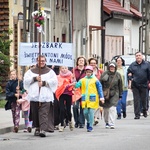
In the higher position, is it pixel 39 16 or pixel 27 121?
pixel 39 16

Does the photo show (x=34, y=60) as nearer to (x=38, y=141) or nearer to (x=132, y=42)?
(x=38, y=141)

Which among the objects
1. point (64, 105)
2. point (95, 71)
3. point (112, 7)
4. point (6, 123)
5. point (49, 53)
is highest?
point (112, 7)

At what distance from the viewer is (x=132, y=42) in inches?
2943

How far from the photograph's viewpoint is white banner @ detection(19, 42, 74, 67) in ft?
72.2

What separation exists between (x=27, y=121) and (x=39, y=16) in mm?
2650

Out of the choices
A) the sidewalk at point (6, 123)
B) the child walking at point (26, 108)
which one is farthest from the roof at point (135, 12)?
the child walking at point (26, 108)

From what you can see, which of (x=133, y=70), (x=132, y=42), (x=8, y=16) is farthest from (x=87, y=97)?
(x=132, y=42)

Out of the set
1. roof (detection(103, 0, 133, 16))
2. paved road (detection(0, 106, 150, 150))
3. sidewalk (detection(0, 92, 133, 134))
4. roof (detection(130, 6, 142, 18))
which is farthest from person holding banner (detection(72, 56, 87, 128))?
roof (detection(130, 6, 142, 18))

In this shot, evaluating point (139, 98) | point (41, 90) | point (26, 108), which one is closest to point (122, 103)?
point (139, 98)

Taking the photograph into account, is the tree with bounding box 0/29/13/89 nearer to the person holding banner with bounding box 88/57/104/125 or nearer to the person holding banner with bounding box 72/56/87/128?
the person holding banner with bounding box 88/57/104/125

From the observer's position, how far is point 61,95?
22.2 meters

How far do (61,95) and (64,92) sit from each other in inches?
3.8

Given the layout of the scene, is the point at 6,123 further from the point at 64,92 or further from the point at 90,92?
the point at 90,92

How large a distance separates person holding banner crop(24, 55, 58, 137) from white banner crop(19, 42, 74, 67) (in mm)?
1563
